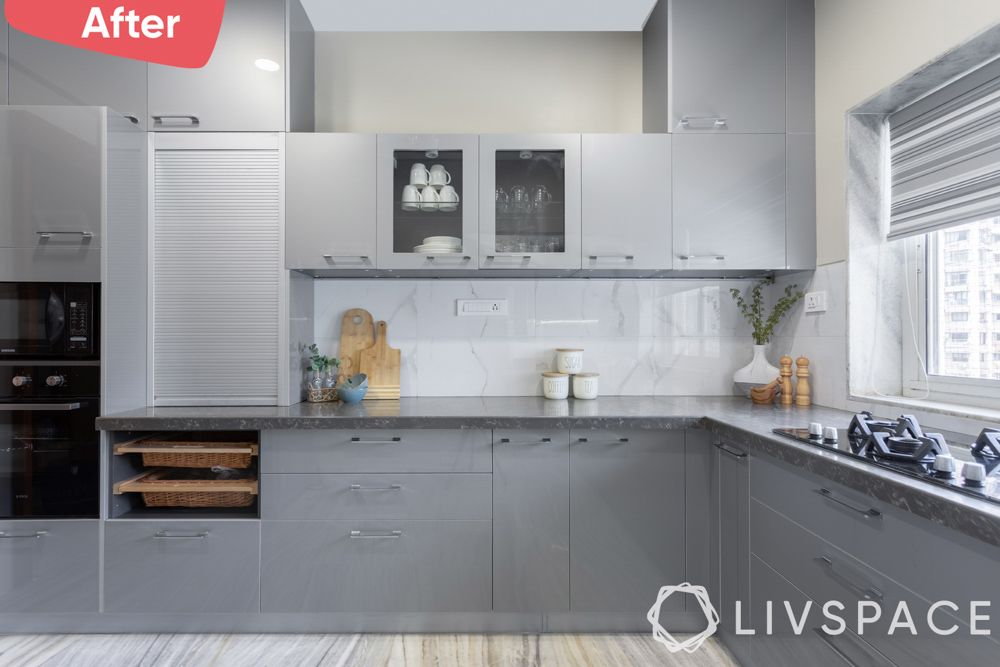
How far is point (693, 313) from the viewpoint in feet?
8.43

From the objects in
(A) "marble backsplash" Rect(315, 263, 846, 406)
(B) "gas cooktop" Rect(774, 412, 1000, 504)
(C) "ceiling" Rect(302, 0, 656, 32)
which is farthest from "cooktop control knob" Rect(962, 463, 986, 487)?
(C) "ceiling" Rect(302, 0, 656, 32)

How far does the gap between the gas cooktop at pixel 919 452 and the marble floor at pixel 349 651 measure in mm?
969

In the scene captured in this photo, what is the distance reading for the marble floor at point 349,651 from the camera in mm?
1818

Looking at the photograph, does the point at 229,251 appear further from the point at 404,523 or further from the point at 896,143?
the point at 896,143

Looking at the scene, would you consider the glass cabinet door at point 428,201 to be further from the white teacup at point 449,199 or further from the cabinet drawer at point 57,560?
the cabinet drawer at point 57,560

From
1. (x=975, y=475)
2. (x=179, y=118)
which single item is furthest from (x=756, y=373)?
(x=179, y=118)

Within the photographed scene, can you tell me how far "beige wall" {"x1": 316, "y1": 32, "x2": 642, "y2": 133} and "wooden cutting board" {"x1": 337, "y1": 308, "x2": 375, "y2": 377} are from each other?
952 mm

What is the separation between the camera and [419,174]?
7.32ft

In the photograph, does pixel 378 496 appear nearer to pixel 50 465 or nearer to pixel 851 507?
pixel 50 465

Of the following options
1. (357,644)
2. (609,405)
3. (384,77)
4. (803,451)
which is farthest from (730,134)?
(357,644)

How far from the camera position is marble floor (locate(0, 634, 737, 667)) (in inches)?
71.6

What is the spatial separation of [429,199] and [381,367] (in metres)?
0.82

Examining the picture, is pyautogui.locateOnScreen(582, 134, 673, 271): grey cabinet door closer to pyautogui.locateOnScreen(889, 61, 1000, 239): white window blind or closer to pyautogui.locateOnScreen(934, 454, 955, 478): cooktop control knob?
pyautogui.locateOnScreen(889, 61, 1000, 239): white window blind

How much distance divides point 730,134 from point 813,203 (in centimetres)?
47
